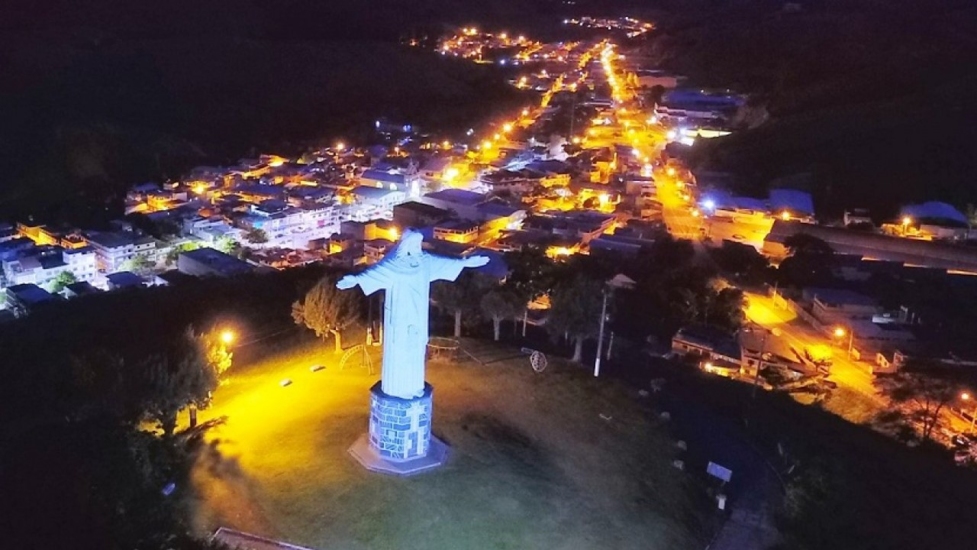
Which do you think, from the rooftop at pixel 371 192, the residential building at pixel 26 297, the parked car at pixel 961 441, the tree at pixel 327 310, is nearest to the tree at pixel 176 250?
the residential building at pixel 26 297

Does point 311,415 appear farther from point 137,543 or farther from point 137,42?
point 137,42

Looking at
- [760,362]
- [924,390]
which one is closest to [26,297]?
[760,362]

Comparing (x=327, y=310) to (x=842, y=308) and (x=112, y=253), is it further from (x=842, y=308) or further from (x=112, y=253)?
(x=112, y=253)

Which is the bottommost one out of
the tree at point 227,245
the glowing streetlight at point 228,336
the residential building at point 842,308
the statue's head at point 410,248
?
the tree at point 227,245

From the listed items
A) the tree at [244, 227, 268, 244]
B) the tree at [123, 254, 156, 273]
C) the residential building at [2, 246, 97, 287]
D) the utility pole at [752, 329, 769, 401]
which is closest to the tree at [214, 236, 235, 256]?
the tree at [244, 227, 268, 244]

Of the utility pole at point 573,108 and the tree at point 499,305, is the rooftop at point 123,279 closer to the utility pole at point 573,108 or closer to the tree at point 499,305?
the tree at point 499,305

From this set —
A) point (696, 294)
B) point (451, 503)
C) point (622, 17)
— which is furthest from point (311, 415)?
point (622, 17)
